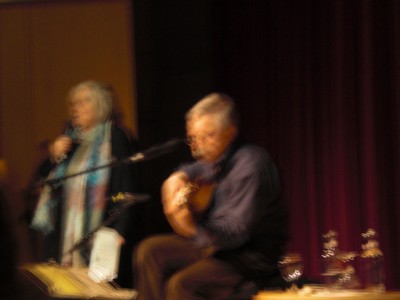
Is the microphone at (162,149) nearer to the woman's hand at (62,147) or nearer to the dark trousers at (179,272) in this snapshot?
the dark trousers at (179,272)

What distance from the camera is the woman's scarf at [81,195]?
15.1 ft

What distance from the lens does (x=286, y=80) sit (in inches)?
194

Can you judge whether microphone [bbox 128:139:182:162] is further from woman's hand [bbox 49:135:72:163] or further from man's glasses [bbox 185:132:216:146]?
woman's hand [bbox 49:135:72:163]

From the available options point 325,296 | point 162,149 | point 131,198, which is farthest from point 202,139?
point 325,296

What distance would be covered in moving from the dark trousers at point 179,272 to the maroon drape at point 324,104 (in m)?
1.30

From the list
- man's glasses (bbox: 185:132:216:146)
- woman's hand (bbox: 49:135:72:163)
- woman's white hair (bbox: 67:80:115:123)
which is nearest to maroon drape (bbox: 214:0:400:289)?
woman's white hair (bbox: 67:80:115:123)

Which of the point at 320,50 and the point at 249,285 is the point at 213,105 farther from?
the point at 320,50

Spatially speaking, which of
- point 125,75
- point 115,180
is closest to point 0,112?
point 125,75

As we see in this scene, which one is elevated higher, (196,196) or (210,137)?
(210,137)

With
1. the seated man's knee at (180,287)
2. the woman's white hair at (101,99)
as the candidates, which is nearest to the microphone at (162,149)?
the seated man's knee at (180,287)

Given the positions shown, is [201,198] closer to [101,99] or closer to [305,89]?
[101,99]

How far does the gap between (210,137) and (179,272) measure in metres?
0.58

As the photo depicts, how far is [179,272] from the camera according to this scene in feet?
11.6

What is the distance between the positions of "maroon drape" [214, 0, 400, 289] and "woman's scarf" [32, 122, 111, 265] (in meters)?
0.93
